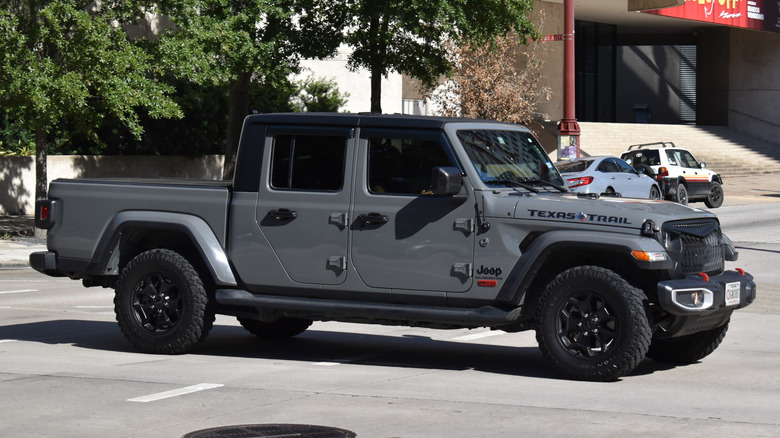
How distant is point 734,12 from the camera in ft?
179

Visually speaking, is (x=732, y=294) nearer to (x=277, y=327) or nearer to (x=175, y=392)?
(x=175, y=392)

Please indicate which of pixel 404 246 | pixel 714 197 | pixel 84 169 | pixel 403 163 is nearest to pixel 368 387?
pixel 404 246

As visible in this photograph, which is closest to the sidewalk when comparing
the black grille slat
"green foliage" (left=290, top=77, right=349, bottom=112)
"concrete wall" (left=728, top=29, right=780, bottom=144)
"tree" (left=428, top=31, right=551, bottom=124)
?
"tree" (left=428, top=31, right=551, bottom=124)

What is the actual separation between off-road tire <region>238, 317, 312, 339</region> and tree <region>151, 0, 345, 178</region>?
13468 mm

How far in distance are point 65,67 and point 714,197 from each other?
1931cm

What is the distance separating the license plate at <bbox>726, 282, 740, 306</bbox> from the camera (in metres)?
8.62

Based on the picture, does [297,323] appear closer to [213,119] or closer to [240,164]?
[240,164]

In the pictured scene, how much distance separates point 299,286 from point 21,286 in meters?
8.63

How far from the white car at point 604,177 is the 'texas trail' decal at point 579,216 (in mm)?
18197

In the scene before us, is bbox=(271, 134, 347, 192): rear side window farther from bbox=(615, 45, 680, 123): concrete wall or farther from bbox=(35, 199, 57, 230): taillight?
bbox=(615, 45, 680, 123): concrete wall

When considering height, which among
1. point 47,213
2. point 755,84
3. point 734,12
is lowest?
point 47,213

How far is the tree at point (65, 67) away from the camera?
21688mm

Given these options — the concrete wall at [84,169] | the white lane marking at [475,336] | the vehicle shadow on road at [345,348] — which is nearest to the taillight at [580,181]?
the concrete wall at [84,169]

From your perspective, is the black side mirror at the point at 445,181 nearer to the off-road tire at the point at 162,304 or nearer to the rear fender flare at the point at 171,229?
the rear fender flare at the point at 171,229
